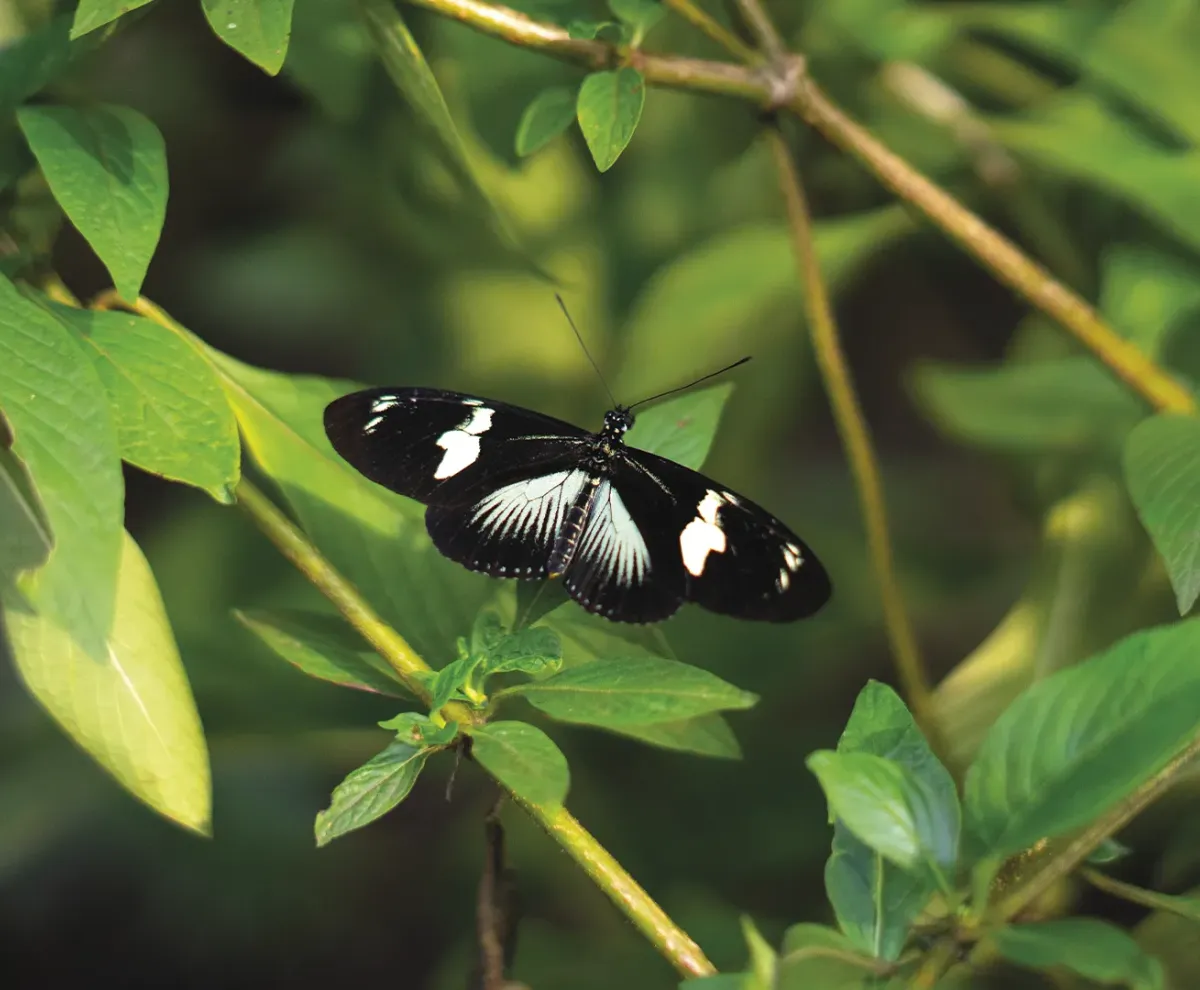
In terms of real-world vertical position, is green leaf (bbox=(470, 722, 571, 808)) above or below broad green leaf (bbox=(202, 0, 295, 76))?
below

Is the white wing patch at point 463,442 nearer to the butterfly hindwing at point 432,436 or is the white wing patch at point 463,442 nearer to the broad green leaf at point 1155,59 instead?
the butterfly hindwing at point 432,436

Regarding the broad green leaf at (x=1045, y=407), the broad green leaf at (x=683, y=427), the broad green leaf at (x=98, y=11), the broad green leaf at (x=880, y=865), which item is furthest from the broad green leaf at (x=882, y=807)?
the broad green leaf at (x=1045, y=407)

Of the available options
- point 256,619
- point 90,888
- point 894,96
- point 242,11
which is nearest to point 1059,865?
point 256,619

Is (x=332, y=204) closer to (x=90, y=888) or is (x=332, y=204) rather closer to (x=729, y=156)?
(x=729, y=156)

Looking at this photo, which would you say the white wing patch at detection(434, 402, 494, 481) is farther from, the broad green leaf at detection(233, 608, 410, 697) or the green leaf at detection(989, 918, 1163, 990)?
the green leaf at detection(989, 918, 1163, 990)

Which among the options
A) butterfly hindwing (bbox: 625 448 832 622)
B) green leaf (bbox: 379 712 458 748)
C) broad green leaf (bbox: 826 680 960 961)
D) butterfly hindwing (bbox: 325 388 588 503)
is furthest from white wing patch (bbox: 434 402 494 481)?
broad green leaf (bbox: 826 680 960 961)

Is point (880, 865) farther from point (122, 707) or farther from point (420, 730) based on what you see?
point (122, 707)
